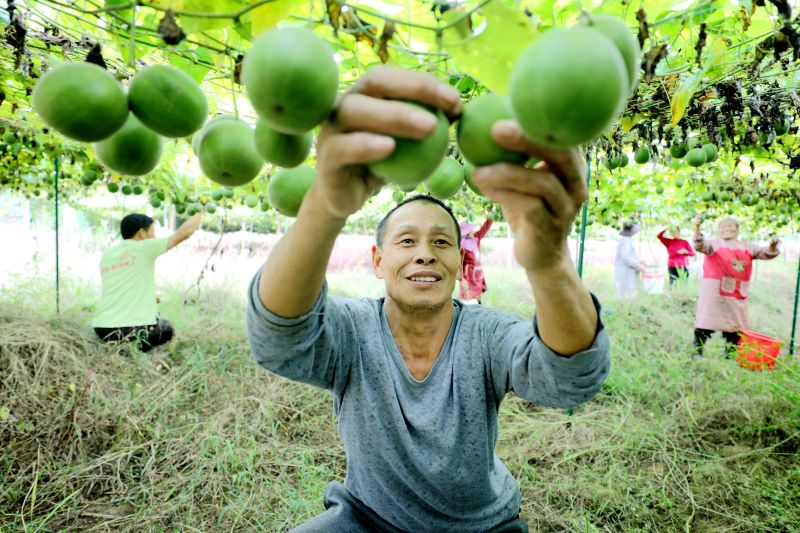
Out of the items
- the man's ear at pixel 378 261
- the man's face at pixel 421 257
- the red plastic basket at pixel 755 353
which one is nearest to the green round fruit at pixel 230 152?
the man's face at pixel 421 257

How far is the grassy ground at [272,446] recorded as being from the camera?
3.44 metres

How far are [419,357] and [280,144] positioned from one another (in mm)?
1335

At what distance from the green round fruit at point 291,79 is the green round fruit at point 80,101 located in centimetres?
33

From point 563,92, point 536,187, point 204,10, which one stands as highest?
point 204,10

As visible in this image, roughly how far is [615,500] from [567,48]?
3.75 metres

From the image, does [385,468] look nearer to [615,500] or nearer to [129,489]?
[615,500]

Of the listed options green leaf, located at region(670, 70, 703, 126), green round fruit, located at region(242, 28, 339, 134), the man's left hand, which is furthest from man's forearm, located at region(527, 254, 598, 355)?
green leaf, located at region(670, 70, 703, 126)

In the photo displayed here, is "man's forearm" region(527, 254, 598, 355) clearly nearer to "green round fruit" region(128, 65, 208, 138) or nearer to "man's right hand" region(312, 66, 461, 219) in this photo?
"man's right hand" region(312, 66, 461, 219)

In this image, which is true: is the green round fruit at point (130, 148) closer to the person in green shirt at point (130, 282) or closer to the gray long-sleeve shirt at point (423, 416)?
the gray long-sleeve shirt at point (423, 416)

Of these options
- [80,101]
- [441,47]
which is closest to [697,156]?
[441,47]

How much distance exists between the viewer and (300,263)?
1.20 meters

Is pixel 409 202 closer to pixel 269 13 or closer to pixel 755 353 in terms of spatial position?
pixel 269 13

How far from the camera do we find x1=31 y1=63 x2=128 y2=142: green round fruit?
34.5 inches

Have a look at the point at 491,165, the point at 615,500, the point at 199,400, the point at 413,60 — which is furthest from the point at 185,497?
the point at 491,165
